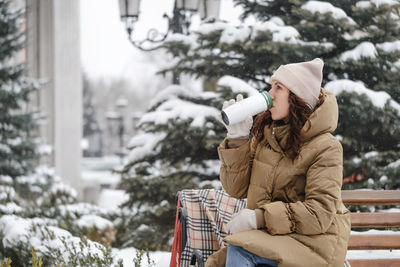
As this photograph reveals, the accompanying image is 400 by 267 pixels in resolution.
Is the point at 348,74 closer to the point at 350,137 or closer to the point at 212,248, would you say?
the point at 350,137

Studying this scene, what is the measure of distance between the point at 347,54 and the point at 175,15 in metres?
2.35

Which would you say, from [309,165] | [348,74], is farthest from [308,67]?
[348,74]

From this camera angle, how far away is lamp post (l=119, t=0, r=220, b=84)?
6.04 meters

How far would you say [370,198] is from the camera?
330cm

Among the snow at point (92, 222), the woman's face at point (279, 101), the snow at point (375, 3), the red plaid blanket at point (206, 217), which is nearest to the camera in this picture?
the woman's face at point (279, 101)

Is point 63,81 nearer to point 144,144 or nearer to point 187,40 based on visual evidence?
point 144,144

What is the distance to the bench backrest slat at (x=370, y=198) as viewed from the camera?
3291mm

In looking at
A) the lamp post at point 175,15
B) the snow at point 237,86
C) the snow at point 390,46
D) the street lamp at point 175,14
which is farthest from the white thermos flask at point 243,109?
the street lamp at point 175,14

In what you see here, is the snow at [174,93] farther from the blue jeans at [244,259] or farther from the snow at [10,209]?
the blue jeans at [244,259]

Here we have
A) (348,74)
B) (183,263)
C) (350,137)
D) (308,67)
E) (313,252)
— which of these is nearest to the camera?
(313,252)

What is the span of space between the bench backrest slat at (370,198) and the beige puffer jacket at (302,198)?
92 centimetres

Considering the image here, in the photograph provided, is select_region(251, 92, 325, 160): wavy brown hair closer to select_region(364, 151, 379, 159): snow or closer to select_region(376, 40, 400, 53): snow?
select_region(364, 151, 379, 159): snow

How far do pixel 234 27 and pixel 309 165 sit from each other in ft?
9.94

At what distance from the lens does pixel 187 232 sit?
285 cm
